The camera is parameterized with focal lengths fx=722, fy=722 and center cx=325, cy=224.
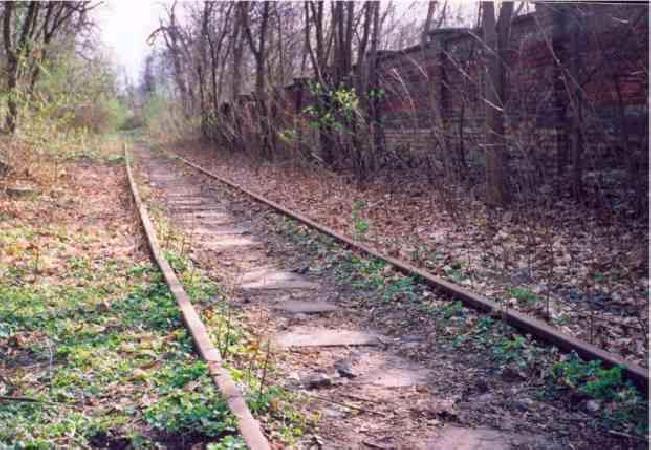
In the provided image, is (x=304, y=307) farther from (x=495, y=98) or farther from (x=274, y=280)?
(x=495, y=98)

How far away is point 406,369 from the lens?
183 inches

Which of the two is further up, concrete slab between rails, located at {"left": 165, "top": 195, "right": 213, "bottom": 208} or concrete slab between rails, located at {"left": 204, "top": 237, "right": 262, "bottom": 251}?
concrete slab between rails, located at {"left": 165, "top": 195, "right": 213, "bottom": 208}

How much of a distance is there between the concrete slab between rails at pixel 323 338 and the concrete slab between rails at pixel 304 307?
0.52 meters

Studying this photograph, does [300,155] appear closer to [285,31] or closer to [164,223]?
[164,223]

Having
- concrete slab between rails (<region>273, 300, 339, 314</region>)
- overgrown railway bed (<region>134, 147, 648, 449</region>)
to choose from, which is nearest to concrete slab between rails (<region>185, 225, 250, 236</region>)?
overgrown railway bed (<region>134, 147, 648, 449</region>)

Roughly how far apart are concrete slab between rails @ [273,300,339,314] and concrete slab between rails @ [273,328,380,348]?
515 mm

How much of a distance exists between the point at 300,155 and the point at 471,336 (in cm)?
1236

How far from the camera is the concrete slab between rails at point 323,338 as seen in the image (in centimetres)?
514

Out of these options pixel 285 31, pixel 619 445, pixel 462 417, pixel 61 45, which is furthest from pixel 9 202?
pixel 285 31

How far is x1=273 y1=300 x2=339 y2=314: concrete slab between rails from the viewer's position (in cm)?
601

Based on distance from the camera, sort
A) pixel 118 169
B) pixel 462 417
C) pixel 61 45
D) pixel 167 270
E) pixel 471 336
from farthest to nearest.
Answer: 1. pixel 61 45
2. pixel 118 169
3. pixel 167 270
4. pixel 471 336
5. pixel 462 417

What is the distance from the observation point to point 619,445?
353 centimetres

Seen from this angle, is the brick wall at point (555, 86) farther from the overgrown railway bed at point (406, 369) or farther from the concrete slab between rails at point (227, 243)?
the concrete slab between rails at point (227, 243)

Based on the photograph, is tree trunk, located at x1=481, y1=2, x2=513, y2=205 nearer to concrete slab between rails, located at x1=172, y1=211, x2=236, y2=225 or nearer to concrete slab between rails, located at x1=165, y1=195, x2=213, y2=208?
concrete slab between rails, located at x1=172, y1=211, x2=236, y2=225
